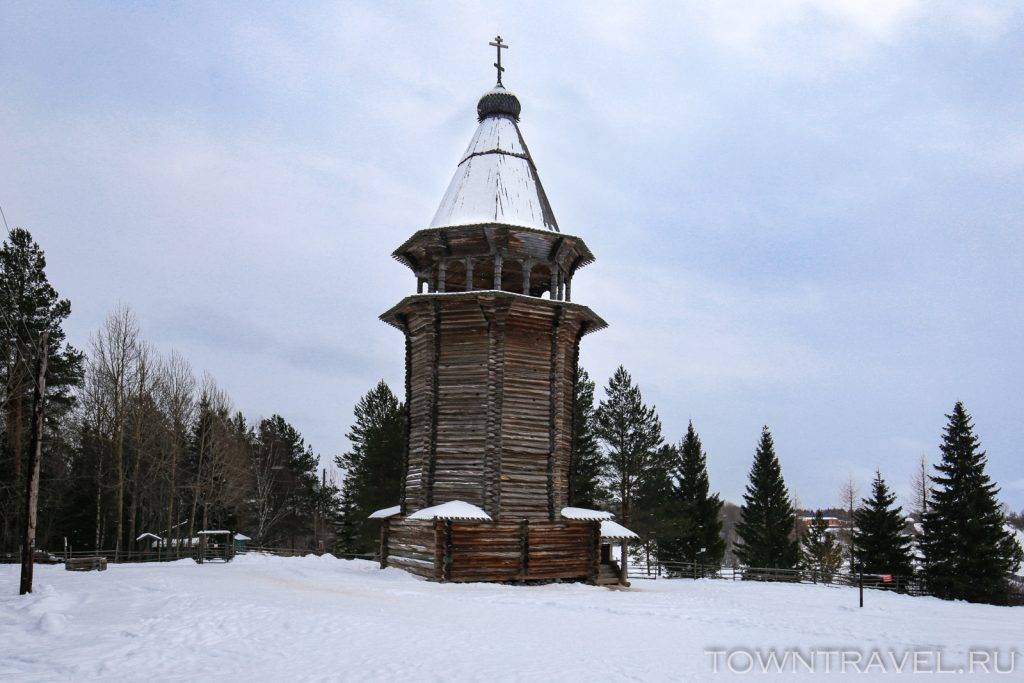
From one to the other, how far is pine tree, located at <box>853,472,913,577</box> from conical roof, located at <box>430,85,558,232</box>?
23.7 metres

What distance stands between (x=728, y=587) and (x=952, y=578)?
10891 millimetres

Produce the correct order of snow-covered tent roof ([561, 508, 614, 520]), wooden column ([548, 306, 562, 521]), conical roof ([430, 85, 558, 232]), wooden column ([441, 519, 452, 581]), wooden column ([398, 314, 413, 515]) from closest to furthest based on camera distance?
wooden column ([441, 519, 452, 581]), wooden column ([548, 306, 562, 521]), snow-covered tent roof ([561, 508, 614, 520]), conical roof ([430, 85, 558, 232]), wooden column ([398, 314, 413, 515])

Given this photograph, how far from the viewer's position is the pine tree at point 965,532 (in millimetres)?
31359

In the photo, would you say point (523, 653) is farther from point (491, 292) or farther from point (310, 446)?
point (310, 446)

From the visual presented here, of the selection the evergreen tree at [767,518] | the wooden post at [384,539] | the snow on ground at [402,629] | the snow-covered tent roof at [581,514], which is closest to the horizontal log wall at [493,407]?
the snow-covered tent roof at [581,514]

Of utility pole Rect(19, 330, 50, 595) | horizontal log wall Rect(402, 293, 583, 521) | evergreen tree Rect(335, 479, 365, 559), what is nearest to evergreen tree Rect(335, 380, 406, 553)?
evergreen tree Rect(335, 479, 365, 559)

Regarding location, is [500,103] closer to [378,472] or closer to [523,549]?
[523,549]

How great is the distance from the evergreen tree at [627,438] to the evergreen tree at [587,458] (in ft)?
2.24

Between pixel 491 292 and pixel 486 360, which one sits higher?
pixel 491 292

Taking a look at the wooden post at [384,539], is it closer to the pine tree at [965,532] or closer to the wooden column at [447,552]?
the wooden column at [447,552]

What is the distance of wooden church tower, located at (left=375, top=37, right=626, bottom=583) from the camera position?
77.3 feet

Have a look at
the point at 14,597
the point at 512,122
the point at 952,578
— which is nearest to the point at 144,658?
the point at 14,597

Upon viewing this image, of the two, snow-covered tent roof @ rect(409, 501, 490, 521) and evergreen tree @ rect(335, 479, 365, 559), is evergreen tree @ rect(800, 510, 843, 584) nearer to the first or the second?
evergreen tree @ rect(335, 479, 365, 559)

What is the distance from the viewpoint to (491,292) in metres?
24.0
